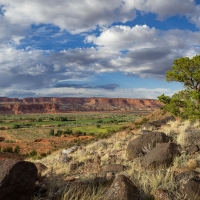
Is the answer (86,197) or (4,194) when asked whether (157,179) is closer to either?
(86,197)

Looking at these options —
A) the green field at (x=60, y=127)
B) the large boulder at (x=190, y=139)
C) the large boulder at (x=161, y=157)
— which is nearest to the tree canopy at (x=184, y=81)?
the large boulder at (x=190, y=139)

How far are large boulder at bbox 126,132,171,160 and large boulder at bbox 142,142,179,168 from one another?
2035mm

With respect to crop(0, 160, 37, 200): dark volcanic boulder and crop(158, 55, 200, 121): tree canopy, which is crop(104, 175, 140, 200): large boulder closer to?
crop(0, 160, 37, 200): dark volcanic boulder

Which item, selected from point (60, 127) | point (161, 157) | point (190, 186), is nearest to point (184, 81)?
point (161, 157)

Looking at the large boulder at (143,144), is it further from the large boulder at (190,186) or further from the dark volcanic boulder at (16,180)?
the dark volcanic boulder at (16,180)

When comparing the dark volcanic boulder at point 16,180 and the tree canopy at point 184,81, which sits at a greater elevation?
the tree canopy at point 184,81

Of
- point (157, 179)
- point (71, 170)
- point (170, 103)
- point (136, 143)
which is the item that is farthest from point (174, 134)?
point (157, 179)

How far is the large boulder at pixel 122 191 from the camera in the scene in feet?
18.9

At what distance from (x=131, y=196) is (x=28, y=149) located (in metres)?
33.2

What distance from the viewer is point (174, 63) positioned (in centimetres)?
2278

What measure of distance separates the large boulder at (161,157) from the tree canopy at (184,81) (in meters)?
10.7

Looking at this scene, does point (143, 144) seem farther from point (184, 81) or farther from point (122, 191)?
point (184, 81)

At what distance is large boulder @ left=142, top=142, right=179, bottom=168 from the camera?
1005cm

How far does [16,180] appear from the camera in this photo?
601 centimetres
